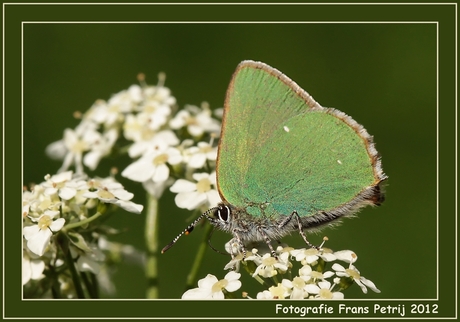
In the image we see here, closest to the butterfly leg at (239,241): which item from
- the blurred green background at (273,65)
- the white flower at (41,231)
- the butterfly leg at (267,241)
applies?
the butterfly leg at (267,241)

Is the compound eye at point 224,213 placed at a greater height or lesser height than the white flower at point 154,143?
lesser

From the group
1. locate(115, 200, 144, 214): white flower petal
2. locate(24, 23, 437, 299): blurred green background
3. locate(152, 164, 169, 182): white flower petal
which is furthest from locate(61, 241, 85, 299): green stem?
locate(24, 23, 437, 299): blurred green background

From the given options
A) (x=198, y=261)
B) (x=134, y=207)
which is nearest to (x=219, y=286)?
(x=198, y=261)

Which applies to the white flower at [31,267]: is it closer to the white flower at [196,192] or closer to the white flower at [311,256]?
the white flower at [196,192]

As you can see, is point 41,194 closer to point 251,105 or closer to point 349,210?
point 251,105

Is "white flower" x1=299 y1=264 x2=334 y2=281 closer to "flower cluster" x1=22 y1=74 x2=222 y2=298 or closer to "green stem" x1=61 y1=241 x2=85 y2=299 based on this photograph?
"flower cluster" x1=22 y1=74 x2=222 y2=298

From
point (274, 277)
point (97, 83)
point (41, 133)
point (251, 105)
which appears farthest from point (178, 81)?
point (274, 277)

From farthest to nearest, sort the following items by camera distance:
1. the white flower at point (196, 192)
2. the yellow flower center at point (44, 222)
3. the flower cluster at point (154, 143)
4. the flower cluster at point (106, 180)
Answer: the flower cluster at point (154, 143), the white flower at point (196, 192), the flower cluster at point (106, 180), the yellow flower center at point (44, 222)
